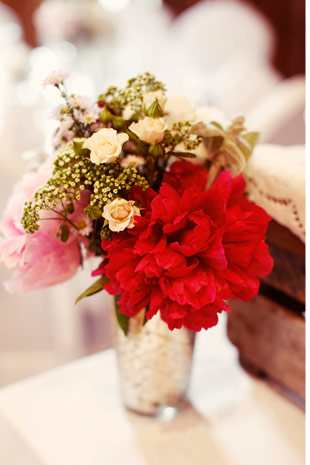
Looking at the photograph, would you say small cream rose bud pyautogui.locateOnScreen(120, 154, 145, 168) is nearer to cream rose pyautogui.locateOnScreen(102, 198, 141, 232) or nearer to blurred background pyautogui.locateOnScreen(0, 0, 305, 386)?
cream rose pyautogui.locateOnScreen(102, 198, 141, 232)

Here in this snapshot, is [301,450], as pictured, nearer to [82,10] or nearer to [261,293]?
[261,293]

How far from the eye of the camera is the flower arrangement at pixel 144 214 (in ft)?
1.52

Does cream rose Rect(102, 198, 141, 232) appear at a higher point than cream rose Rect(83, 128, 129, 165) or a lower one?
lower

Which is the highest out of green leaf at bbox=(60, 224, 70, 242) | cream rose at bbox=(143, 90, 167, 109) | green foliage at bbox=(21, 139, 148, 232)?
cream rose at bbox=(143, 90, 167, 109)

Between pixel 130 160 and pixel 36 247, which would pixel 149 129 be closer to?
pixel 130 160

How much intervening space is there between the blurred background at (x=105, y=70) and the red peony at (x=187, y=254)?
0.24 m

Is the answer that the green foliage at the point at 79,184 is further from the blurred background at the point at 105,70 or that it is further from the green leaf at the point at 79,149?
the blurred background at the point at 105,70

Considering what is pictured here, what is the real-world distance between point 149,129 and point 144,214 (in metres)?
0.09

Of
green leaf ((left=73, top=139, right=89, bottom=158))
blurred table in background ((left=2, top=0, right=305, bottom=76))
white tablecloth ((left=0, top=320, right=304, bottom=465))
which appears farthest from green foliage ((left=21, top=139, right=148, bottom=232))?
blurred table in background ((left=2, top=0, right=305, bottom=76))

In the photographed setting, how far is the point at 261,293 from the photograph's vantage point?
0.71 m

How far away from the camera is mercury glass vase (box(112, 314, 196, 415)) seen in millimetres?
615

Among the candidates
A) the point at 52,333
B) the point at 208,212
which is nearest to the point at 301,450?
the point at 208,212

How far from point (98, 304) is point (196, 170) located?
128 cm

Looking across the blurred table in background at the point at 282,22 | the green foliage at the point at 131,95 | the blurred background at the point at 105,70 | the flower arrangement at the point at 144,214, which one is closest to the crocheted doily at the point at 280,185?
the flower arrangement at the point at 144,214
